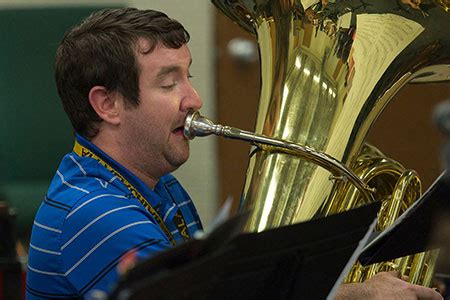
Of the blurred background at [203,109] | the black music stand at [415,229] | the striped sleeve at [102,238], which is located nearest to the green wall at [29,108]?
the blurred background at [203,109]

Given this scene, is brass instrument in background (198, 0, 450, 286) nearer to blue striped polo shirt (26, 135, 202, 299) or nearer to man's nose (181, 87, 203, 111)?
man's nose (181, 87, 203, 111)

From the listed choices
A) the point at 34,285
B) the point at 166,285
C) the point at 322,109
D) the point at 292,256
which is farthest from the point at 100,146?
the point at 166,285

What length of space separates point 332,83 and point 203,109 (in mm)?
1522

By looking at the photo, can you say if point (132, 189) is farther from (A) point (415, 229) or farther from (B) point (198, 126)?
(A) point (415, 229)

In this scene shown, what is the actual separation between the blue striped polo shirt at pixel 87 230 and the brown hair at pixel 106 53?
0.08 metres

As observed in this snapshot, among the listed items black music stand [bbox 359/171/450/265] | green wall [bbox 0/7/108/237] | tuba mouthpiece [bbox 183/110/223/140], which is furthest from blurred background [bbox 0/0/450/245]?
black music stand [bbox 359/171/450/265]

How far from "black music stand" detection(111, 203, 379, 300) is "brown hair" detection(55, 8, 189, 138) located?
1.62ft

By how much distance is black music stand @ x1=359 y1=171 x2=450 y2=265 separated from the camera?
1.53m

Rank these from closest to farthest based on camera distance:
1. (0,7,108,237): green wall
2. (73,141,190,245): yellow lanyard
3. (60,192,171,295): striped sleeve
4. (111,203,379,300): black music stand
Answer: (111,203,379,300): black music stand, (60,192,171,295): striped sleeve, (73,141,190,245): yellow lanyard, (0,7,108,237): green wall

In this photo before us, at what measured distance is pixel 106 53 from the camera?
5.87ft

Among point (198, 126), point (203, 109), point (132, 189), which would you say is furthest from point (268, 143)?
point (203, 109)

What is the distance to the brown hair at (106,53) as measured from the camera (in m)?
1.79

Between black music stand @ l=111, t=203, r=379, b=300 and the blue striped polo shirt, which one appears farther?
the blue striped polo shirt

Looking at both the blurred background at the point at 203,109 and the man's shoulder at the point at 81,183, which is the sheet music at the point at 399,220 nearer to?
the man's shoulder at the point at 81,183
